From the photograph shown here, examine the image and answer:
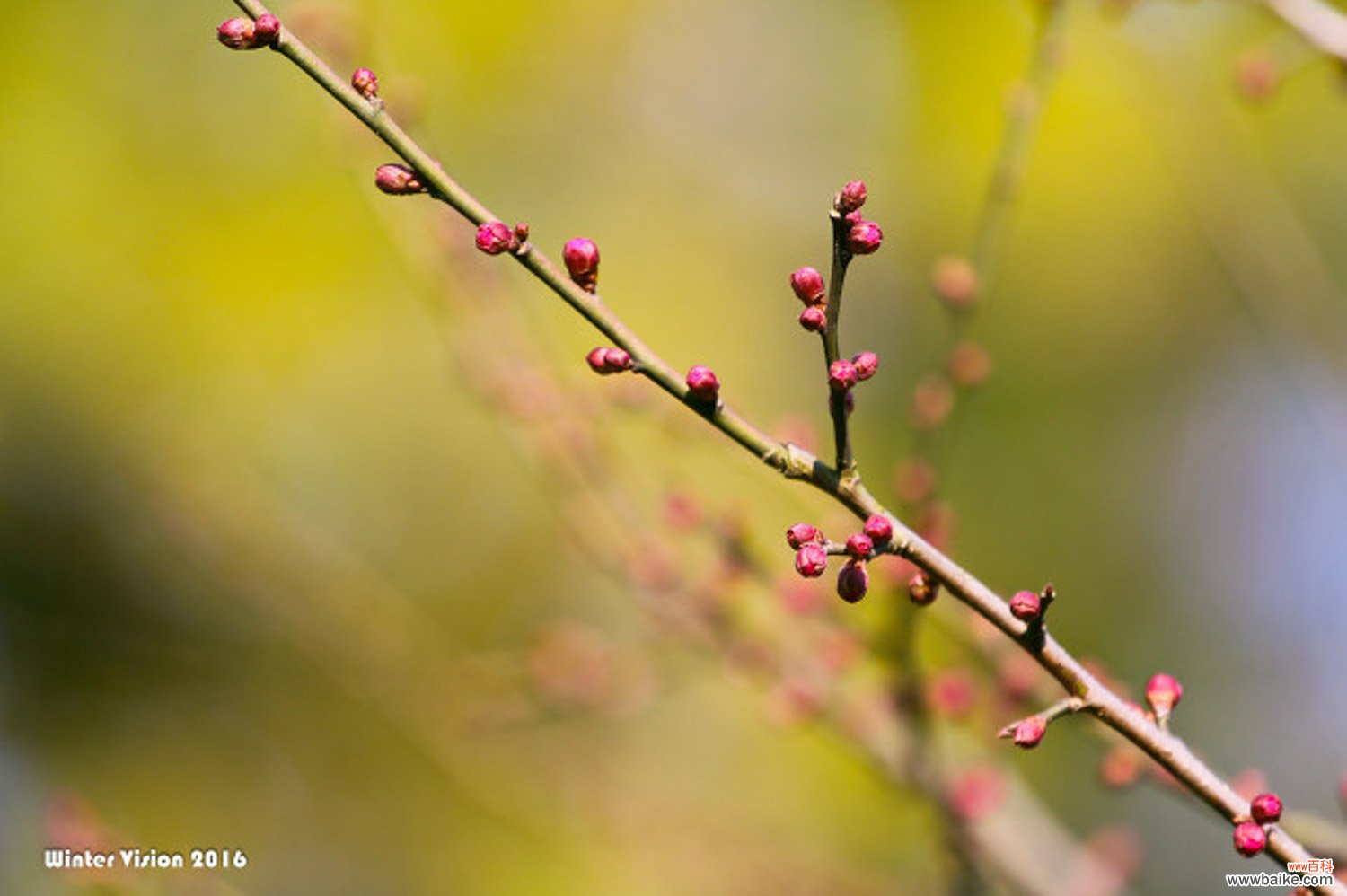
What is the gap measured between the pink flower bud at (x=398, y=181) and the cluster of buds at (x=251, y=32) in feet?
0.52

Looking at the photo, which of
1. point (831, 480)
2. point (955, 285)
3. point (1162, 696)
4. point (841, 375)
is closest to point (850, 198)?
point (841, 375)

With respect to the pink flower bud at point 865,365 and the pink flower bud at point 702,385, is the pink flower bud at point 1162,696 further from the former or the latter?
the pink flower bud at point 702,385

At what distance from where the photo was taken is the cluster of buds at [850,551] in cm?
117

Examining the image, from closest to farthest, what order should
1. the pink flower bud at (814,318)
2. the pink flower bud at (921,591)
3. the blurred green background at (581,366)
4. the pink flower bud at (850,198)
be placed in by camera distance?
the pink flower bud at (850,198) → the pink flower bud at (814,318) → the pink flower bud at (921,591) → the blurred green background at (581,366)

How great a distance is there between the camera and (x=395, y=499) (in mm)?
8859

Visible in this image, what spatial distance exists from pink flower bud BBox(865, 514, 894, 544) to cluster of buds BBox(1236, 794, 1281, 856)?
47cm

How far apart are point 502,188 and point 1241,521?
6166 millimetres

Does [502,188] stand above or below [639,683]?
above

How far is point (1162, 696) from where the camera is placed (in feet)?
4.55

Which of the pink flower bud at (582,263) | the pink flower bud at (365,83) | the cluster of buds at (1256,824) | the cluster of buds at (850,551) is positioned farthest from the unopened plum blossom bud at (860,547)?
the pink flower bud at (365,83)

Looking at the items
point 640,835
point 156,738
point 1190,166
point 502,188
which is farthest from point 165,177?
point 1190,166

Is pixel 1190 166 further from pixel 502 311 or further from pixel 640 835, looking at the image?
pixel 640 835

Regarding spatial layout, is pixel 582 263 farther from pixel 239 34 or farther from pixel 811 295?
pixel 239 34

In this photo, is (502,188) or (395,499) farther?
(502,188)
